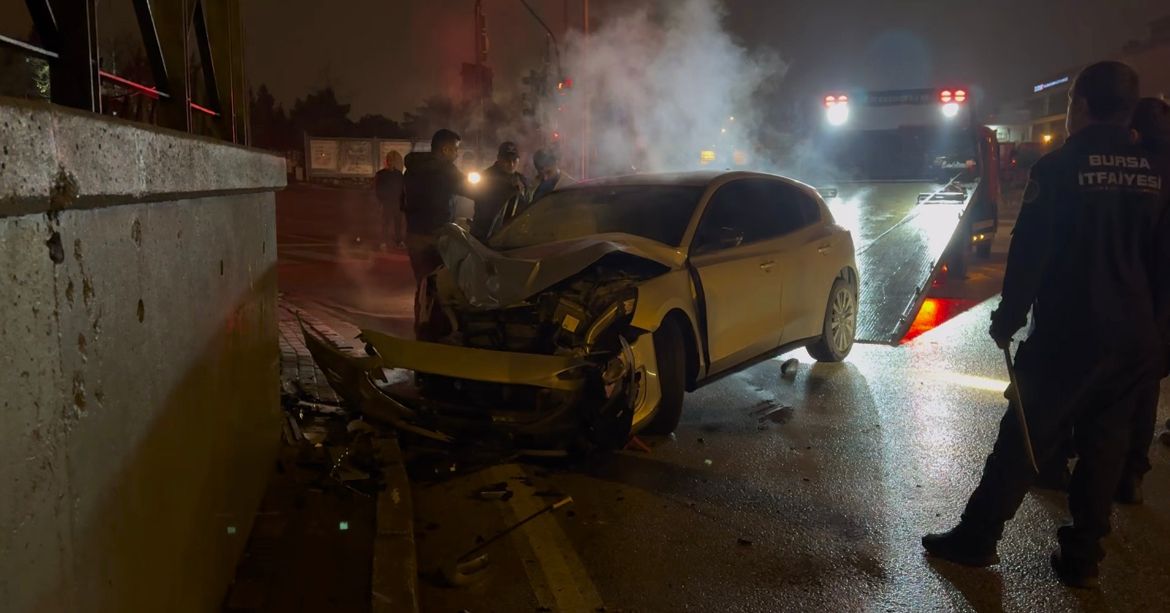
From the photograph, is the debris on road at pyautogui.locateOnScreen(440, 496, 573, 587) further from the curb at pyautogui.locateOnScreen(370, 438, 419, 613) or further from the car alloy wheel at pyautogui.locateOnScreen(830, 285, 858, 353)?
the car alloy wheel at pyautogui.locateOnScreen(830, 285, 858, 353)

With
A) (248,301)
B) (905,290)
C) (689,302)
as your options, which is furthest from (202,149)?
(905,290)

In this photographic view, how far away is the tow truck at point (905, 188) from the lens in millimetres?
10023

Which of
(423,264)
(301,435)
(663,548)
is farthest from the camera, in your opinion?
(423,264)

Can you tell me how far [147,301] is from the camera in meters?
2.22

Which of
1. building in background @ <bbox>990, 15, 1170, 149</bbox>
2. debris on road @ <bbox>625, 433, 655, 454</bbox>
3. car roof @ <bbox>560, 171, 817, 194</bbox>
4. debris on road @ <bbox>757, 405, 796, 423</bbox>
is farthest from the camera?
building in background @ <bbox>990, 15, 1170, 149</bbox>

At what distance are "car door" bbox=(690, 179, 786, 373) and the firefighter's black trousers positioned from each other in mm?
2209

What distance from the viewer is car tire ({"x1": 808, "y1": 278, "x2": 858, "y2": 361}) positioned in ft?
24.2

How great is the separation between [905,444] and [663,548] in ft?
7.12

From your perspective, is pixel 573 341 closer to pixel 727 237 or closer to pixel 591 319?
pixel 591 319

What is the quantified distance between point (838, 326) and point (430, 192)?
144 inches

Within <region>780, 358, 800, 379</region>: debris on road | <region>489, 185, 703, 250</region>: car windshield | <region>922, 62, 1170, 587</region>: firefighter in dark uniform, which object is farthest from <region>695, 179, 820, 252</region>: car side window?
<region>922, 62, 1170, 587</region>: firefighter in dark uniform

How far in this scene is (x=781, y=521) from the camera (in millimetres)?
4266

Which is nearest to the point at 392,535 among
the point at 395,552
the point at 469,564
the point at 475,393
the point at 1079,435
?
the point at 395,552

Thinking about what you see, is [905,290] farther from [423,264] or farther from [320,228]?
[320,228]
